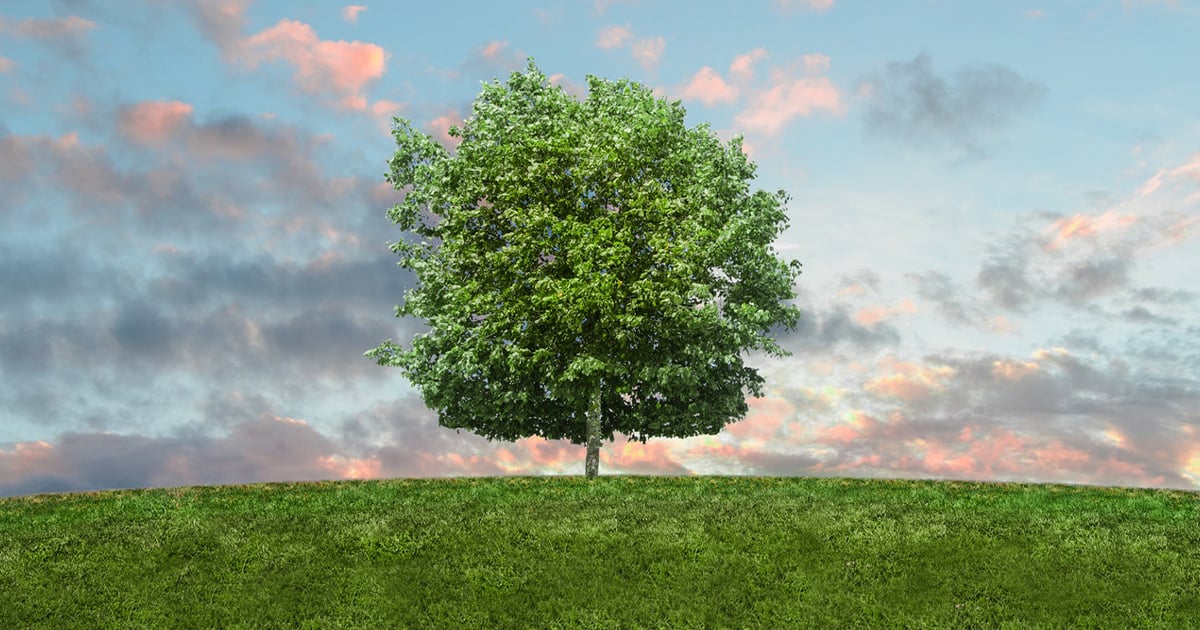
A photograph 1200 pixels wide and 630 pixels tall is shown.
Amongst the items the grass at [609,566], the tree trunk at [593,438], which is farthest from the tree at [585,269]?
the grass at [609,566]

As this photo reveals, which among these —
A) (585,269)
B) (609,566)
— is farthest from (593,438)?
(609,566)

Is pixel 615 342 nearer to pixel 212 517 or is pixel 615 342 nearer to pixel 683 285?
pixel 683 285

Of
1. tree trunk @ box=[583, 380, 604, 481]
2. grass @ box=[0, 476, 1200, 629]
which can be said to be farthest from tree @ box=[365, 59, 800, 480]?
grass @ box=[0, 476, 1200, 629]

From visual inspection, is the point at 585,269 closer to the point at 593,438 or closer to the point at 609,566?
the point at 593,438

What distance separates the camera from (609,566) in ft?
52.6

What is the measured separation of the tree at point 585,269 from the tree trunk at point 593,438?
0.14ft

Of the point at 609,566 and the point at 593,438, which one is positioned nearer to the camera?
the point at 609,566

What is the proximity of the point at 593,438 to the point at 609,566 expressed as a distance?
43.7 ft

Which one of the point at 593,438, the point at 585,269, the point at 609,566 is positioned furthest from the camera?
the point at 593,438

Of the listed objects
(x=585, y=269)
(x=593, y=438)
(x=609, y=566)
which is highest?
(x=585, y=269)

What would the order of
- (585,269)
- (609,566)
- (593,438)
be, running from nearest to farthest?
(609,566)
(585,269)
(593,438)

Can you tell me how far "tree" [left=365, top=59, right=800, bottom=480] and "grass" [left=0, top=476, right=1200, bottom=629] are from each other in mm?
8196

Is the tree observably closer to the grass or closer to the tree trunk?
the tree trunk

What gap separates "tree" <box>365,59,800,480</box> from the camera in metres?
27.4
